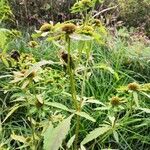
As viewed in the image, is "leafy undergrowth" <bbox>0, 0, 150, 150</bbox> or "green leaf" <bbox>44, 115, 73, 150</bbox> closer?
"green leaf" <bbox>44, 115, 73, 150</bbox>

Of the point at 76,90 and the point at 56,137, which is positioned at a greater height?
the point at 56,137

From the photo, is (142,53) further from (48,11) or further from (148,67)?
(48,11)

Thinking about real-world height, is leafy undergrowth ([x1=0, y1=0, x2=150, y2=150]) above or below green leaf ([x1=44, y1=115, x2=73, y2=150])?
below

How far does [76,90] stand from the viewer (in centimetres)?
341

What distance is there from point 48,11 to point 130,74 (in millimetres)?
2015

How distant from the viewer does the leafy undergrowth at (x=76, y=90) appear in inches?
59.5

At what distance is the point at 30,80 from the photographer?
1.64 m

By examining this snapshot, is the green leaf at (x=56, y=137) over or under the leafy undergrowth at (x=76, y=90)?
over

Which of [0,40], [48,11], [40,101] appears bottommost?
[48,11]

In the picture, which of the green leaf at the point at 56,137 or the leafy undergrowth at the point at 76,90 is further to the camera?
the leafy undergrowth at the point at 76,90

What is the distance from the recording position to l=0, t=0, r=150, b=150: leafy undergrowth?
1.51 meters

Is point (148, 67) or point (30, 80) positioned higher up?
point (30, 80)

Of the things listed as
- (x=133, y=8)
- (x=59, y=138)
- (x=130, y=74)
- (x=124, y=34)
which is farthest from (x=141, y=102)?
(x=133, y=8)

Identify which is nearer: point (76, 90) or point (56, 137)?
point (56, 137)
